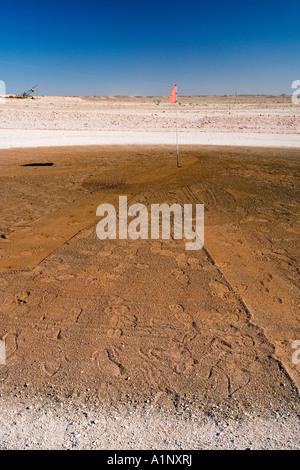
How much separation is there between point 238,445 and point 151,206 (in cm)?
637

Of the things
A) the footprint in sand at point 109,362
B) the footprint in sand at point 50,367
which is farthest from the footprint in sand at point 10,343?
the footprint in sand at point 109,362

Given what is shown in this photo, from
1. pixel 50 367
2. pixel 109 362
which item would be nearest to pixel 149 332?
pixel 109 362

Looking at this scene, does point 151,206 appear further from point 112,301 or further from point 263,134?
point 263,134

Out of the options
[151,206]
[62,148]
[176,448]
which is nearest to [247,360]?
[176,448]

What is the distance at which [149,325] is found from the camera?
431 centimetres

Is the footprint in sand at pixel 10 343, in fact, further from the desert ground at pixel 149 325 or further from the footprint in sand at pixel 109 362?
the footprint in sand at pixel 109 362

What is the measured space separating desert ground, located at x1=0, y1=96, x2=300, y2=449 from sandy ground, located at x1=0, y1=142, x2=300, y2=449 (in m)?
0.01

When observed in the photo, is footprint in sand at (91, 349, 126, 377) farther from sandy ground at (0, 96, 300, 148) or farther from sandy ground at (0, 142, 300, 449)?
sandy ground at (0, 96, 300, 148)

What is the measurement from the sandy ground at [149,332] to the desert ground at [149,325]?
0.01 m

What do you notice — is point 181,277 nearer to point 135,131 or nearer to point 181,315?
point 181,315

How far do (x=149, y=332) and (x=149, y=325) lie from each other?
0.14 m

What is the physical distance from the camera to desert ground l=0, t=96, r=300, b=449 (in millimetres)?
3062
